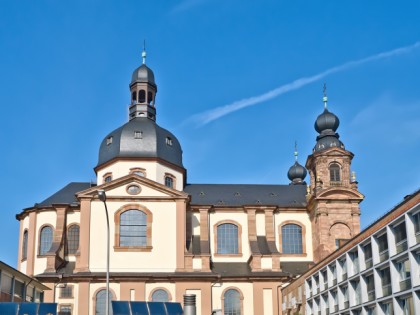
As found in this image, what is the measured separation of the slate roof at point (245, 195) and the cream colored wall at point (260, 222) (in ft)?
5.30

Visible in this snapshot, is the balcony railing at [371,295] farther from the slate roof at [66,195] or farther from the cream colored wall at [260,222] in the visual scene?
the slate roof at [66,195]

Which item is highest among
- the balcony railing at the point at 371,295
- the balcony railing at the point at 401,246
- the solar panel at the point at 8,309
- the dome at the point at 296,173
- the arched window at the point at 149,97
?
the arched window at the point at 149,97

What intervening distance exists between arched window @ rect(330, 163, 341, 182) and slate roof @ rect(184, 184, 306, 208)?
4165 millimetres

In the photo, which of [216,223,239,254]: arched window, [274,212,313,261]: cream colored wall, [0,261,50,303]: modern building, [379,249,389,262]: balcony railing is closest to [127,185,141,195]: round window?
[216,223,239,254]: arched window

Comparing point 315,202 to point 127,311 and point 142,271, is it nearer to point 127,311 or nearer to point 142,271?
point 142,271

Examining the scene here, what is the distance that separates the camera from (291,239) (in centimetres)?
6831

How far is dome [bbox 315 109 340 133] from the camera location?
71375 mm

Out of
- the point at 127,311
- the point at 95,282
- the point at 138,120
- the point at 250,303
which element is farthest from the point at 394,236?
the point at 138,120

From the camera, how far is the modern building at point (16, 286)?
46344mm

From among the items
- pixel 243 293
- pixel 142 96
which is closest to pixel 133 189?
pixel 243 293

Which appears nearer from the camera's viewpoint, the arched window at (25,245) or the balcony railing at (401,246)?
the balcony railing at (401,246)

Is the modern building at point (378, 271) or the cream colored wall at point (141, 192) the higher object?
the cream colored wall at point (141, 192)

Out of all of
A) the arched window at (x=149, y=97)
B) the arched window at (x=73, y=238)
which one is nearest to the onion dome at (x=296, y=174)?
the arched window at (x=149, y=97)

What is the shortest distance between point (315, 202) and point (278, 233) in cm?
504
